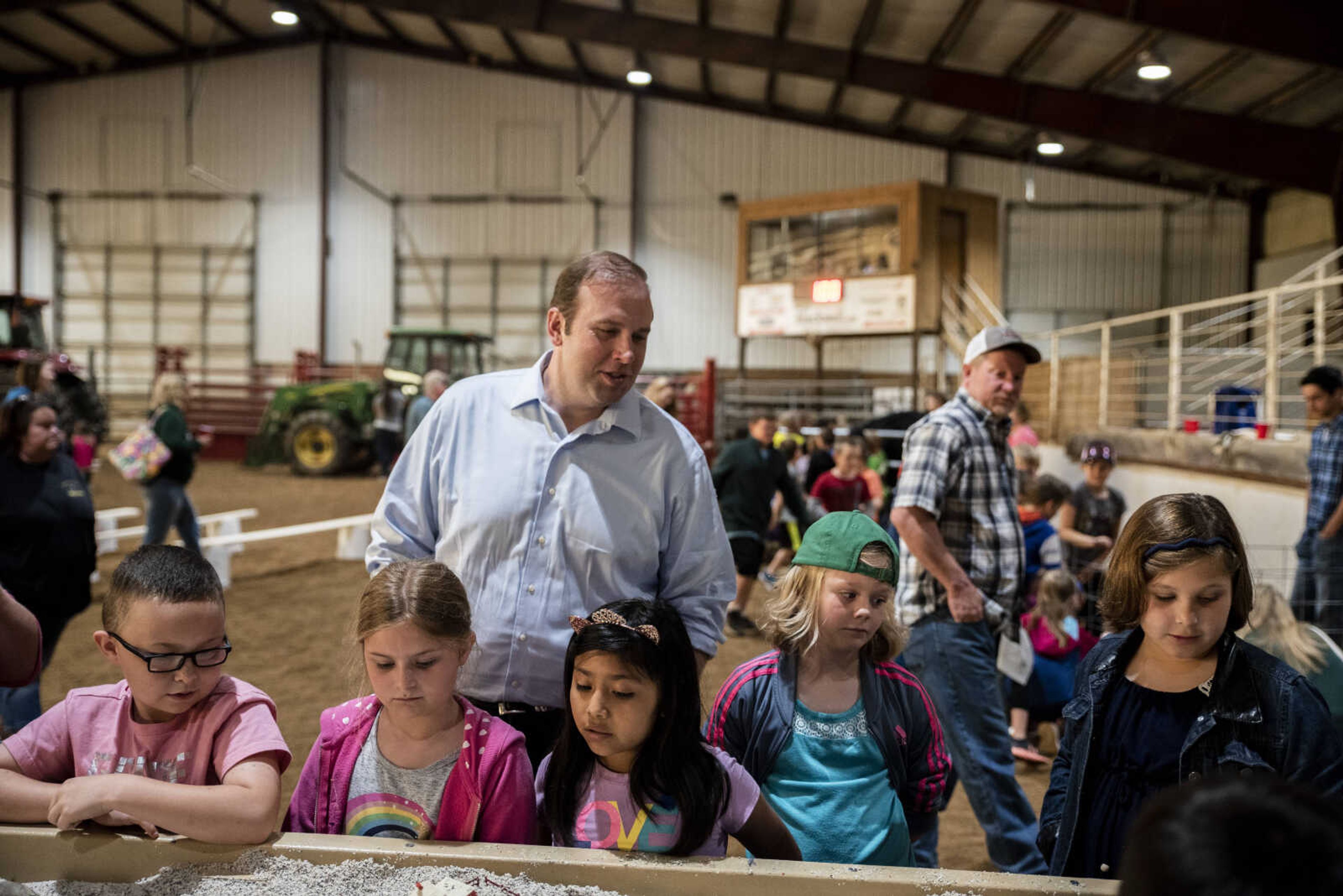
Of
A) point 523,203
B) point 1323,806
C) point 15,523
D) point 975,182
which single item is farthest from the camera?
point 523,203

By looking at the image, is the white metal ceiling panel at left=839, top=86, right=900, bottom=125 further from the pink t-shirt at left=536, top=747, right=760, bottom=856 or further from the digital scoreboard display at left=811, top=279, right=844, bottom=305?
the pink t-shirt at left=536, top=747, right=760, bottom=856

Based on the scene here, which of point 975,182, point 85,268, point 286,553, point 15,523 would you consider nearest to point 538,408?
point 15,523

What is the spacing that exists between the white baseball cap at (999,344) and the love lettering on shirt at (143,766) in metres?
2.44

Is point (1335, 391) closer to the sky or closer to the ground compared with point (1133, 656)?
closer to the sky

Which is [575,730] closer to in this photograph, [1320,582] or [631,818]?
[631,818]

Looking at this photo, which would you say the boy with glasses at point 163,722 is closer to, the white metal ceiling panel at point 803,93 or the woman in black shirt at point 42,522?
the woman in black shirt at point 42,522

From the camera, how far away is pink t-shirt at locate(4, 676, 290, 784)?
5.34 feet

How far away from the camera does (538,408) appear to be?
209 centimetres

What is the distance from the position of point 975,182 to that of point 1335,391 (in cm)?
1606

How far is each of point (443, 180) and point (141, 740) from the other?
21.4m

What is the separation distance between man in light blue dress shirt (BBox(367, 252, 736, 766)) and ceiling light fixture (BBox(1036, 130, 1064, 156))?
1632 cm

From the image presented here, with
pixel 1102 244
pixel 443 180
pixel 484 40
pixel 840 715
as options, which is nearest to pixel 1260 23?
pixel 1102 244

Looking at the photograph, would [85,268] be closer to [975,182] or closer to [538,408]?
[975,182]

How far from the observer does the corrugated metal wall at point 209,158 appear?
858 inches
